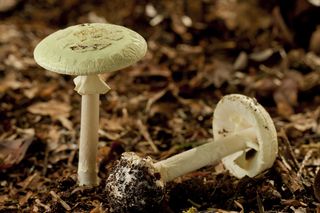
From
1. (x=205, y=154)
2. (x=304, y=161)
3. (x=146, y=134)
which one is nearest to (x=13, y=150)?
(x=146, y=134)

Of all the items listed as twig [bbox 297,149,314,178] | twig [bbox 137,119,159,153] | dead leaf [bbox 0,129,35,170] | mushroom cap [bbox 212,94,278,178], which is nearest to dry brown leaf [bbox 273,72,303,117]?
twig [bbox 297,149,314,178]

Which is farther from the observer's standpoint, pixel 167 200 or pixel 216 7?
pixel 216 7

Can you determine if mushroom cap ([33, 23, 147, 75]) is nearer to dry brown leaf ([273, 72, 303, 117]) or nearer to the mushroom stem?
the mushroom stem

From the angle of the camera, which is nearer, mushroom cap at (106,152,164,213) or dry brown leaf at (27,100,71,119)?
mushroom cap at (106,152,164,213)

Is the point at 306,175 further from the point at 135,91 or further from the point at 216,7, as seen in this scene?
the point at 216,7

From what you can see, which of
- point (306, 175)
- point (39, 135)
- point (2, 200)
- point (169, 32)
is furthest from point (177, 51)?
point (2, 200)

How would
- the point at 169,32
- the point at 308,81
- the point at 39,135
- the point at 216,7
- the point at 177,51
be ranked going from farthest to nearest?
the point at 216,7 → the point at 169,32 → the point at 177,51 → the point at 308,81 → the point at 39,135

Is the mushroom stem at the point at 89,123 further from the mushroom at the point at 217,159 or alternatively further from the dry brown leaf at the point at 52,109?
the dry brown leaf at the point at 52,109
